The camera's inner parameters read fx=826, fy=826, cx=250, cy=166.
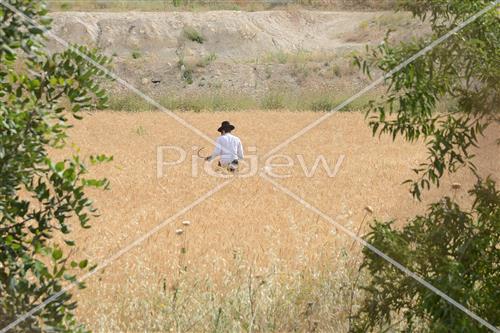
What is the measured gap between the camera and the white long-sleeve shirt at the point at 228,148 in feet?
41.9

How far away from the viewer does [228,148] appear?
12883mm

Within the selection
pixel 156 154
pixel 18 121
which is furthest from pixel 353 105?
pixel 18 121

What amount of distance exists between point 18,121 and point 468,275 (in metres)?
2.68

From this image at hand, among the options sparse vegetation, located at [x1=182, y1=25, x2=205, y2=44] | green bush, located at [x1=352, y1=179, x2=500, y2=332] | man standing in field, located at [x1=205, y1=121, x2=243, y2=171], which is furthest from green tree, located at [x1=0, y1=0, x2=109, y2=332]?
sparse vegetation, located at [x1=182, y1=25, x2=205, y2=44]

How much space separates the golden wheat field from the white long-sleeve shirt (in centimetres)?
44

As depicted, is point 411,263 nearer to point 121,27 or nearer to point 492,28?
point 492,28

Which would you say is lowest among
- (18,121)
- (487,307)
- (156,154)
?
(156,154)

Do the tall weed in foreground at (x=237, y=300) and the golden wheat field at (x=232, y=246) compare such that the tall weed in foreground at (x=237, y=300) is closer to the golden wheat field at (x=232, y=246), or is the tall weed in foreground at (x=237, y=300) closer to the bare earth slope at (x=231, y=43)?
the golden wheat field at (x=232, y=246)

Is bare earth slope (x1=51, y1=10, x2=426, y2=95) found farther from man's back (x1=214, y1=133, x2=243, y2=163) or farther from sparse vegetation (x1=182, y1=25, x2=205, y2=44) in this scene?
man's back (x1=214, y1=133, x2=243, y2=163)

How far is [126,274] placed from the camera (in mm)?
6336

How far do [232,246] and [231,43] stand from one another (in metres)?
50.1

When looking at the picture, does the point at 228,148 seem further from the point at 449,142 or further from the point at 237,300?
the point at 449,142

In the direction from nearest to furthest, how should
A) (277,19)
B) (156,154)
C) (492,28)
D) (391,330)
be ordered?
1. (492,28)
2. (391,330)
3. (156,154)
4. (277,19)

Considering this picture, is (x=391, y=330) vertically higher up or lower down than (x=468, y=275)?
lower down
